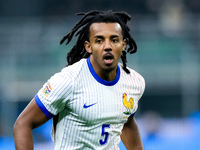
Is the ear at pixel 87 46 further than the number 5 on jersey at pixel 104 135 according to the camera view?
Yes

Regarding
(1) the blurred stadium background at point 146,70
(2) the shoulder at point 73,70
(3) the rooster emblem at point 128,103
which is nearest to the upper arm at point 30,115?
(2) the shoulder at point 73,70

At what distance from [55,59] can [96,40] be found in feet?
21.9

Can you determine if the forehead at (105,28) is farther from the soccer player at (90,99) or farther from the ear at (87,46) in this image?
the ear at (87,46)

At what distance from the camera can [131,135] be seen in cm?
430

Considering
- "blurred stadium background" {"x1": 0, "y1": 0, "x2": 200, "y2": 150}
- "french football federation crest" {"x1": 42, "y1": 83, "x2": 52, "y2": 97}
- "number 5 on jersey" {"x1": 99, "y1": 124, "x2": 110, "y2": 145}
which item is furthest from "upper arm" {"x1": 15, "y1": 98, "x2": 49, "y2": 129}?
"blurred stadium background" {"x1": 0, "y1": 0, "x2": 200, "y2": 150}

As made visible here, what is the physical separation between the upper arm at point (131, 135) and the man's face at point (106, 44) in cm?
81

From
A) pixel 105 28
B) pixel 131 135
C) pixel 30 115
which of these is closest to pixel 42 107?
pixel 30 115

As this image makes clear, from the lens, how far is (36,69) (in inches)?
400

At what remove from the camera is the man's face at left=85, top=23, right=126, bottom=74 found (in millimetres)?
3545

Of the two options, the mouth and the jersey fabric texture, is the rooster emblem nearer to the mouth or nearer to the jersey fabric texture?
the jersey fabric texture

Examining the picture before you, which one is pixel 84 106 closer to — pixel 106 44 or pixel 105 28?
pixel 106 44

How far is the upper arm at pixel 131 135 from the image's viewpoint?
428 centimetres

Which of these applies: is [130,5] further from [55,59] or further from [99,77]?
[99,77]

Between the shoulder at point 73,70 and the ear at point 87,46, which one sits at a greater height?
the ear at point 87,46
